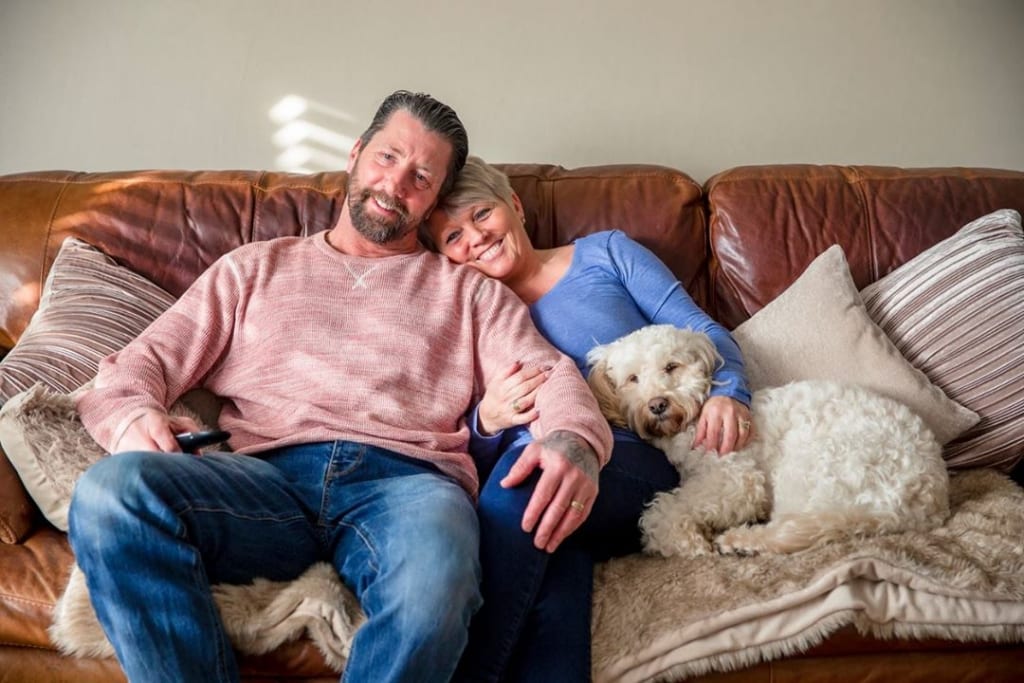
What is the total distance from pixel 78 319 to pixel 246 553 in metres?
1.01

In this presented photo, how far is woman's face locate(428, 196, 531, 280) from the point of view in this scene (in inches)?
85.8

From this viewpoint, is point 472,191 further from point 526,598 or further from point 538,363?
point 526,598

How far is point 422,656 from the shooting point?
1.31 metres

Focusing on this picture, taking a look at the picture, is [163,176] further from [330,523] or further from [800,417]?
[800,417]

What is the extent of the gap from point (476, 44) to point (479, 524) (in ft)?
6.06

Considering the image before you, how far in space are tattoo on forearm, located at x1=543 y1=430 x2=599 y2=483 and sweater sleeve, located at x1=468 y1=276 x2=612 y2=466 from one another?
0.5 inches

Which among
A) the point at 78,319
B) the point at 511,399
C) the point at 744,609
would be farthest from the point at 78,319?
the point at 744,609

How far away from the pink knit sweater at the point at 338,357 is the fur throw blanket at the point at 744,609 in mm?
319

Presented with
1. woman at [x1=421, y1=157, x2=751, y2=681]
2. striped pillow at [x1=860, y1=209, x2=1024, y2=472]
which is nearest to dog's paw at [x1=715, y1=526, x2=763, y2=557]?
woman at [x1=421, y1=157, x2=751, y2=681]

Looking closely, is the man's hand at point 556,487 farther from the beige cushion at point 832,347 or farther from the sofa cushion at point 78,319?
the sofa cushion at point 78,319

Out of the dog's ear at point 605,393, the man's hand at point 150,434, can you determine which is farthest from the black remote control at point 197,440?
the dog's ear at point 605,393

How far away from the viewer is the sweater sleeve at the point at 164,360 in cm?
164

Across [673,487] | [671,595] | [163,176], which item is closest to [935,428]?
[673,487]

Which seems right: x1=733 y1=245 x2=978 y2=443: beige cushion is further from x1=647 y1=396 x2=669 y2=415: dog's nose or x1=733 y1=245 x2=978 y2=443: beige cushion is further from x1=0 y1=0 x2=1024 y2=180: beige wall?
x1=0 y1=0 x2=1024 y2=180: beige wall
